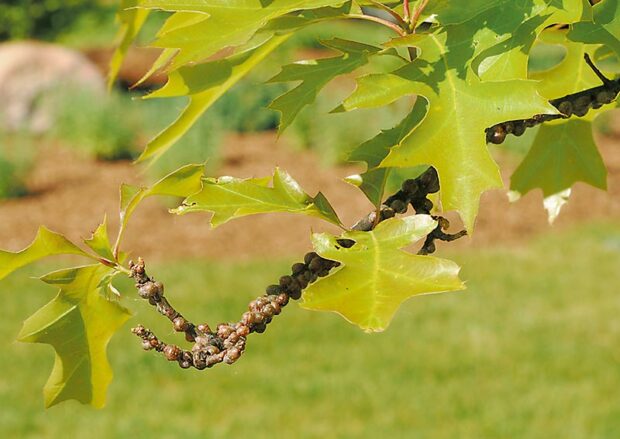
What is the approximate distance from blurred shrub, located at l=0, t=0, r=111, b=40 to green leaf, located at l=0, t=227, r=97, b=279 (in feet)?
41.5

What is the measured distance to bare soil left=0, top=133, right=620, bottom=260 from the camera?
6984 mm

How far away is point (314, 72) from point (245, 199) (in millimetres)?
158

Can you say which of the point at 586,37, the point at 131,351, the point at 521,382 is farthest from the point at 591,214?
the point at 586,37

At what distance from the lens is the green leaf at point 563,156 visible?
1481 millimetres

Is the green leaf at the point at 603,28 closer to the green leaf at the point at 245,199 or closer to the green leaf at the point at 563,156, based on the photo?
the green leaf at the point at 245,199

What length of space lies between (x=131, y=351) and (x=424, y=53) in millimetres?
4559

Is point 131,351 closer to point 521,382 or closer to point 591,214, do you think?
point 521,382

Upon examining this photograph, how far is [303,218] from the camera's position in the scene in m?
7.38

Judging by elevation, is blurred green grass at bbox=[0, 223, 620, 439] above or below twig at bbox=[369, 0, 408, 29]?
below

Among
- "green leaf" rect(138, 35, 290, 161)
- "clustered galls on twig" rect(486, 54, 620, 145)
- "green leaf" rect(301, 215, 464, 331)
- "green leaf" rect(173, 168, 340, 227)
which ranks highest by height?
"green leaf" rect(138, 35, 290, 161)

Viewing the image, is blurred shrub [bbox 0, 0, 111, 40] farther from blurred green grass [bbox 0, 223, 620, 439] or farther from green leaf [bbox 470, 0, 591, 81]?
green leaf [bbox 470, 0, 591, 81]

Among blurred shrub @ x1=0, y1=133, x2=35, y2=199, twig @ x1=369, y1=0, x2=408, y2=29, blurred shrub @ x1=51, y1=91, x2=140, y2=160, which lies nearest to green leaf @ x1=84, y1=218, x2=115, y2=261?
twig @ x1=369, y1=0, x2=408, y2=29

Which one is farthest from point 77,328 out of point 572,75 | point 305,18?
point 572,75

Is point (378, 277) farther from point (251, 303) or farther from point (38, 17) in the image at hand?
point (38, 17)
